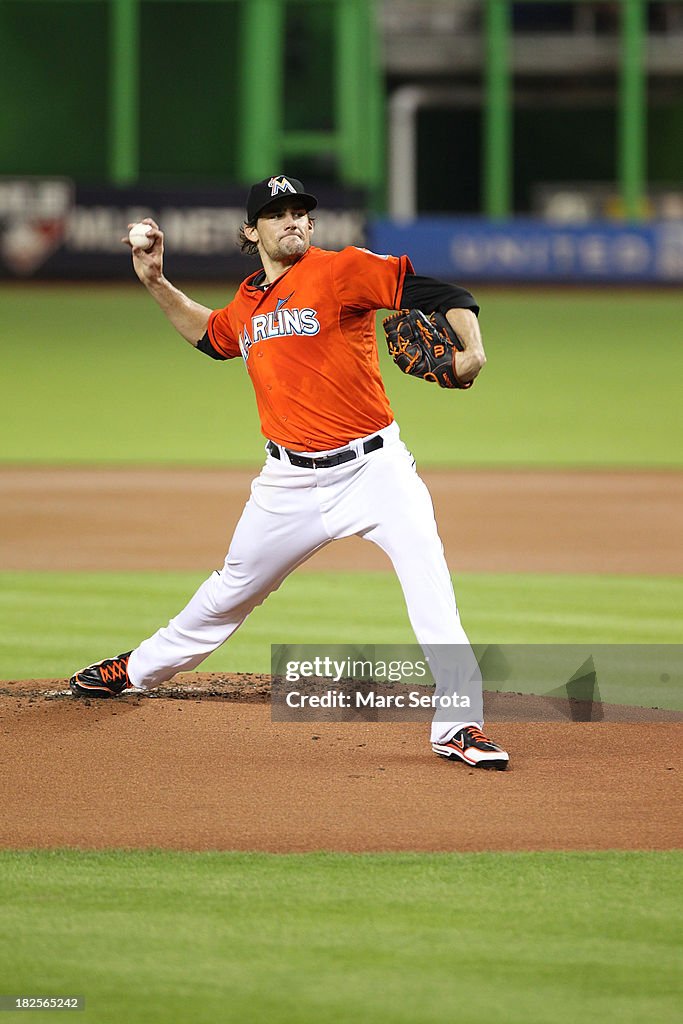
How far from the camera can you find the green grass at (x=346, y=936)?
11.2ft

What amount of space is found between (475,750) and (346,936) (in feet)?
4.98

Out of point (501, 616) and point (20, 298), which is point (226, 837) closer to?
point (501, 616)

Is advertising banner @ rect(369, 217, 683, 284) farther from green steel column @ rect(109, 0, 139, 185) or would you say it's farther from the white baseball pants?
the white baseball pants

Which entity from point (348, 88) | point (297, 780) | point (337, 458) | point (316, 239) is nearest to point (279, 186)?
point (337, 458)

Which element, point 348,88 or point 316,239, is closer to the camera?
point 316,239

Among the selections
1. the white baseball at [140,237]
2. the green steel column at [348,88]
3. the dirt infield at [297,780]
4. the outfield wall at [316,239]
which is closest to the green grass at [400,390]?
the outfield wall at [316,239]

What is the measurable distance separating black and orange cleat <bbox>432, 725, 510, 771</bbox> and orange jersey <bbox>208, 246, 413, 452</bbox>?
1094 mm

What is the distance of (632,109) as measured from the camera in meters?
28.9

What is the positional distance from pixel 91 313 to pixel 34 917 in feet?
65.9

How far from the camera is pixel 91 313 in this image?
76.5 ft

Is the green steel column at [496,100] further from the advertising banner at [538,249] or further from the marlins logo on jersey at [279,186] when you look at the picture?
the marlins logo on jersey at [279,186]

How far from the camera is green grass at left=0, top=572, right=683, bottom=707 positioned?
715 centimetres

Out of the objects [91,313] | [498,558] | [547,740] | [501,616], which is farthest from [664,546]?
[91,313]

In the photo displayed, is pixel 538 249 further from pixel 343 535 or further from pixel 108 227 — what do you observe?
pixel 343 535
